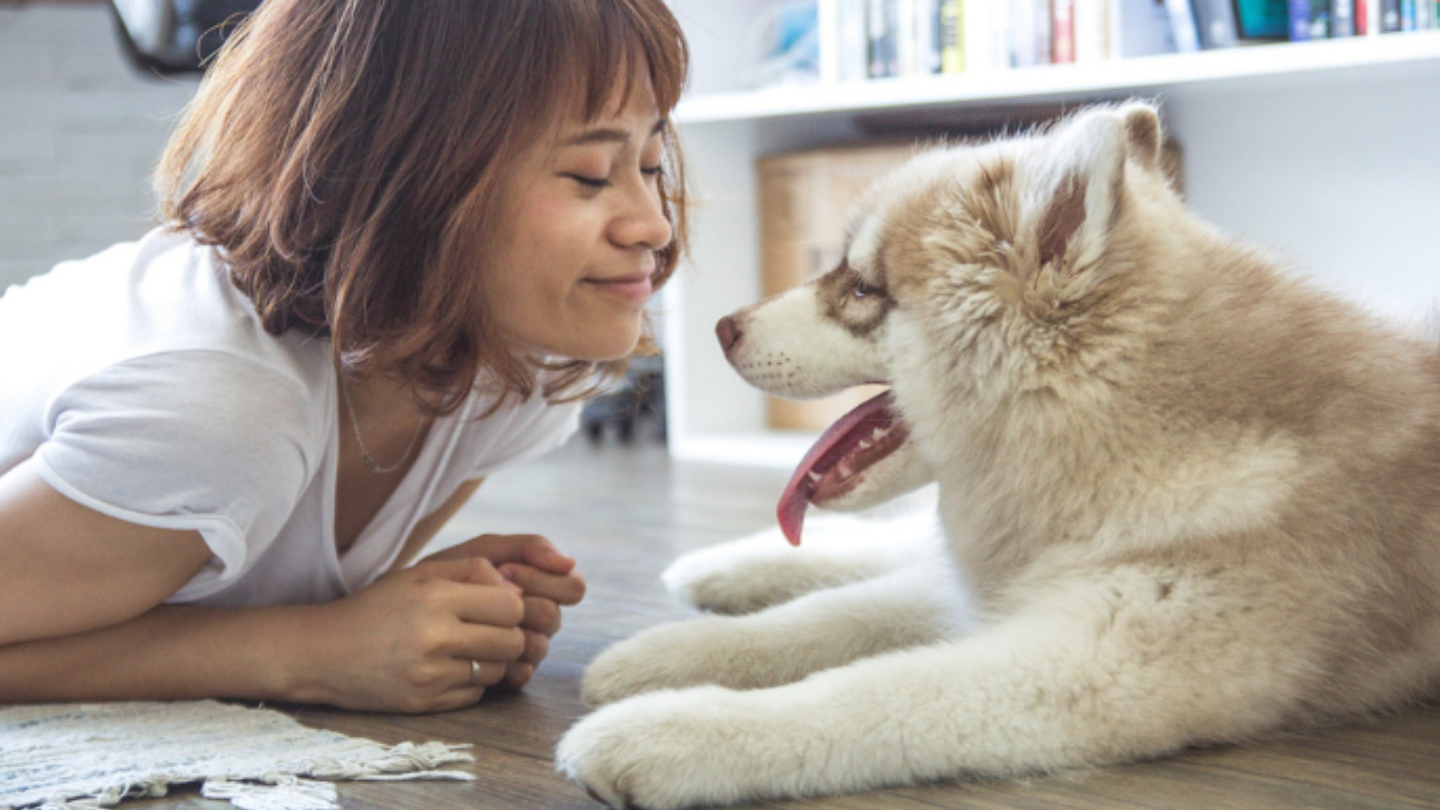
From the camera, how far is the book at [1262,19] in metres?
2.63

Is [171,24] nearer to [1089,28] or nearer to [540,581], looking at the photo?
[540,581]

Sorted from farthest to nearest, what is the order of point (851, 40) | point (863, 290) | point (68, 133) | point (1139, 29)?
point (68, 133), point (851, 40), point (1139, 29), point (863, 290)

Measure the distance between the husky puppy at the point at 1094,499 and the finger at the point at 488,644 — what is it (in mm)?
99

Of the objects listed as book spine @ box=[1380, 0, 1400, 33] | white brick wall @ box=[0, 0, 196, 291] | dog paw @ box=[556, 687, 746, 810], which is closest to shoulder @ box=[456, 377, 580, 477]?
dog paw @ box=[556, 687, 746, 810]

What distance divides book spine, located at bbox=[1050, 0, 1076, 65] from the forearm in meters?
2.15

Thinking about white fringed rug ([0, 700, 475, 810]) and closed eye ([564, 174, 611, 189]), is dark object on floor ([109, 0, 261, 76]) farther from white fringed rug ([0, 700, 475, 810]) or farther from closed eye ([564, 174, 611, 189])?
white fringed rug ([0, 700, 475, 810])

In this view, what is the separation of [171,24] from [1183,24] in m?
1.89

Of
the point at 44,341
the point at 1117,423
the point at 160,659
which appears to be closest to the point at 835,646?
the point at 1117,423

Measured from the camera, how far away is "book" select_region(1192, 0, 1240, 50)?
8.68 ft

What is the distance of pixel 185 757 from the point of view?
1.07 meters

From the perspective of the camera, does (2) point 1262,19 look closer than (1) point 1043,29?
Yes

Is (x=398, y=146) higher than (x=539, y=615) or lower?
higher

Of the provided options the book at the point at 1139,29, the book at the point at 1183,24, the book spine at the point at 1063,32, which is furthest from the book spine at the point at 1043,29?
the book at the point at 1183,24

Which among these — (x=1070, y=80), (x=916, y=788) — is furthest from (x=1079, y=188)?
(x=1070, y=80)
